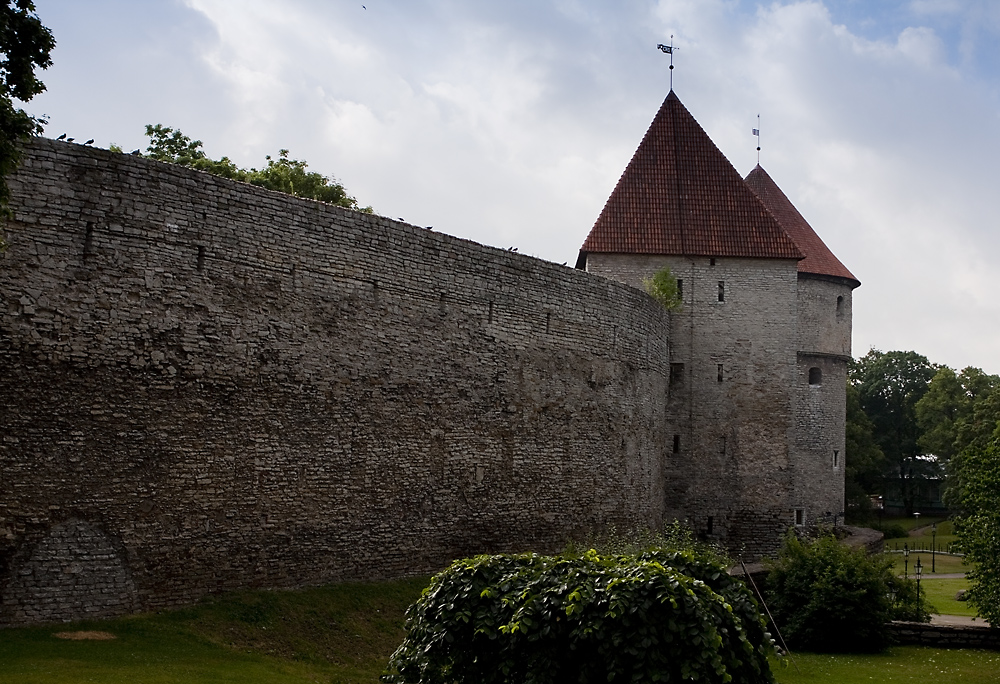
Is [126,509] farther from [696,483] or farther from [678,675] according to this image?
[696,483]

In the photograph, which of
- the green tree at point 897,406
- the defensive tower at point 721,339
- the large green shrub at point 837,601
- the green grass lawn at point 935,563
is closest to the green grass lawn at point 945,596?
the green grass lawn at point 935,563

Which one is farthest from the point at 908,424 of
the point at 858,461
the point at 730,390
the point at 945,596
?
the point at 730,390

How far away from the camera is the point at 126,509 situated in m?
13.1

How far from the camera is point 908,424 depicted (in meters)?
65.2

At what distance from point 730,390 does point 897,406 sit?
42.1 metres

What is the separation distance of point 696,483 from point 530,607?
19.1m

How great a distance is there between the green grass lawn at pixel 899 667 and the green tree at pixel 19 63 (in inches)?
442

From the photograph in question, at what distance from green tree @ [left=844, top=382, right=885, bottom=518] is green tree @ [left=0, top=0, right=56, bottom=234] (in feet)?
145

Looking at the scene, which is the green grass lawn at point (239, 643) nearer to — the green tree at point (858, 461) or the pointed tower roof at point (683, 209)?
the pointed tower roof at point (683, 209)

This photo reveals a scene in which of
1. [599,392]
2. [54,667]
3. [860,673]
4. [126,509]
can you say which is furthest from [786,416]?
[54,667]

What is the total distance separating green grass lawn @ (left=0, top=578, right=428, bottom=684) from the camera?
11.3m

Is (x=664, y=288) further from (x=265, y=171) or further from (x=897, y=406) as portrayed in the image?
(x=897, y=406)

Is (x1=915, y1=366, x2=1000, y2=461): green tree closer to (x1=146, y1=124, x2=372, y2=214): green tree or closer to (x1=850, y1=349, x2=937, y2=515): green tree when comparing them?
(x1=850, y1=349, x2=937, y2=515): green tree

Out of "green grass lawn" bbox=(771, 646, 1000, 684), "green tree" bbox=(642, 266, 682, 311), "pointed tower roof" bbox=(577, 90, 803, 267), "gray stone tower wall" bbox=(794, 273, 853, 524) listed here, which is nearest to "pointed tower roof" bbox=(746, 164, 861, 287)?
"gray stone tower wall" bbox=(794, 273, 853, 524)
